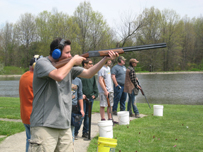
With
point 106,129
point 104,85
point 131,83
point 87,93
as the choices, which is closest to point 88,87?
point 87,93

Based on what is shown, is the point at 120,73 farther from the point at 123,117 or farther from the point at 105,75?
the point at 123,117

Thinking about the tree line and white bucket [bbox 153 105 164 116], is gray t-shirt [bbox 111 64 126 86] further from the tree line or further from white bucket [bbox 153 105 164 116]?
the tree line

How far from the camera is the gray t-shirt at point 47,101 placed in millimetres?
2998

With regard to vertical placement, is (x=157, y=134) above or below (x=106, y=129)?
below

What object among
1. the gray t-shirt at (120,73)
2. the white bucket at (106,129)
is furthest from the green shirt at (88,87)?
the gray t-shirt at (120,73)

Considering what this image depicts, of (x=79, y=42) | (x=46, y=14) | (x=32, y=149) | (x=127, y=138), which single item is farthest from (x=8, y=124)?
(x=46, y=14)

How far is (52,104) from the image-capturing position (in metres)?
3.04

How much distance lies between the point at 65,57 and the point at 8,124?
20.1ft

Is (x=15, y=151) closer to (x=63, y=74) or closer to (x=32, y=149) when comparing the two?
(x=32, y=149)

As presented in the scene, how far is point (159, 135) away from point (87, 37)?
2199 inches

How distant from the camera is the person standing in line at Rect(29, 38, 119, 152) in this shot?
9.77 feet

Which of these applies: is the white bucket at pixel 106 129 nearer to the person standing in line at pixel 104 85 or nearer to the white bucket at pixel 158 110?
the person standing in line at pixel 104 85

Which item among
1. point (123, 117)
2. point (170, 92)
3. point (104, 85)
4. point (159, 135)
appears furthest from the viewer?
point (170, 92)

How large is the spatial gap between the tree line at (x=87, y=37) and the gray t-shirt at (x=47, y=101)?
52.1 metres
